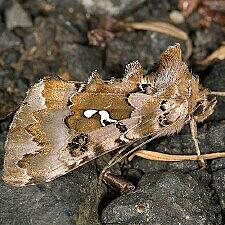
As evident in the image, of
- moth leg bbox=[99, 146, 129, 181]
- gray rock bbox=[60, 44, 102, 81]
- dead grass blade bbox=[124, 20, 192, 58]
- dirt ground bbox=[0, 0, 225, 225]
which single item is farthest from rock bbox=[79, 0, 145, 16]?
moth leg bbox=[99, 146, 129, 181]

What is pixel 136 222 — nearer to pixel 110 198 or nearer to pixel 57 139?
pixel 110 198

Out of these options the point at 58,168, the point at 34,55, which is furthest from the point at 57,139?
the point at 34,55

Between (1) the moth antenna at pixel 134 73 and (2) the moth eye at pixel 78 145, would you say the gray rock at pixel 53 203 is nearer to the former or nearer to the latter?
(2) the moth eye at pixel 78 145

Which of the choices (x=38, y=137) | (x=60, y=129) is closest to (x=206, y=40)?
(x=60, y=129)

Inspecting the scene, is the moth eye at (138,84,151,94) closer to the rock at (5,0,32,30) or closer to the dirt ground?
the dirt ground

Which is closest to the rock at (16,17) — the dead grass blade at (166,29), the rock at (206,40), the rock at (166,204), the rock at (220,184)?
the dead grass blade at (166,29)

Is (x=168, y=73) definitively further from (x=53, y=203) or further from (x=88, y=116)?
(x=53, y=203)

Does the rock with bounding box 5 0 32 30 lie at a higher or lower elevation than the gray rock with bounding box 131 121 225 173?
higher
